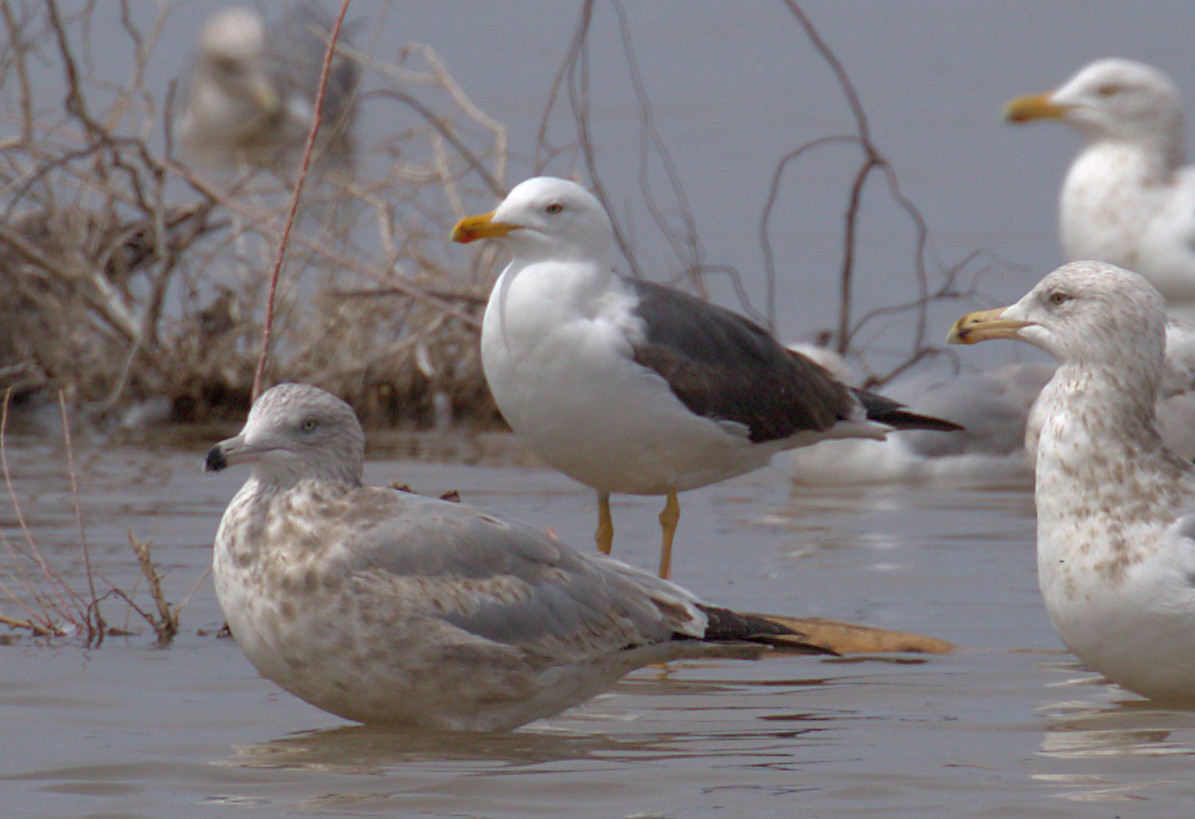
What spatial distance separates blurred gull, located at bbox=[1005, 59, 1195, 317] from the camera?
10523 millimetres

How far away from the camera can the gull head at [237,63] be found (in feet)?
85.5

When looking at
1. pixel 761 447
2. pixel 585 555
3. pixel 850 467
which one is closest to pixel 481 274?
pixel 850 467

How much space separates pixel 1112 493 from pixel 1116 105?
589cm

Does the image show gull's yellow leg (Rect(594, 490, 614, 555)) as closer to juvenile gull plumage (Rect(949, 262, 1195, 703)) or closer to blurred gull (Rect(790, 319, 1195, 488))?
juvenile gull plumage (Rect(949, 262, 1195, 703))

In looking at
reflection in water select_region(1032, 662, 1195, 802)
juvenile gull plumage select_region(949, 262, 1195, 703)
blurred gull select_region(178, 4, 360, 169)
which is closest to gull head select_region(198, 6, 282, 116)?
blurred gull select_region(178, 4, 360, 169)

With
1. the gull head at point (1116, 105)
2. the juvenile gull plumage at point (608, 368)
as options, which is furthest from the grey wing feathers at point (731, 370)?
the gull head at point (1116, 105)

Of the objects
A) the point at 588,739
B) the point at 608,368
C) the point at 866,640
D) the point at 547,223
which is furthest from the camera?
the point at 547,223

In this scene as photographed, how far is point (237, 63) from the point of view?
2659 cm

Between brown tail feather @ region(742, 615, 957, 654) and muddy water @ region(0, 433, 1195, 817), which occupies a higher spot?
brown tail feather @ region(742, 615, 957, 654)

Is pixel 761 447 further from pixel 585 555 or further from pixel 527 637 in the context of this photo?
pixel 527 637

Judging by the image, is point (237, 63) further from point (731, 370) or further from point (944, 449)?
point (731, 370)

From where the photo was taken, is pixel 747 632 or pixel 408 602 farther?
pixel 747 632

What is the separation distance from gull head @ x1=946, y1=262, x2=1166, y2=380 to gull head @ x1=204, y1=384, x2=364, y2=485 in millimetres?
1881

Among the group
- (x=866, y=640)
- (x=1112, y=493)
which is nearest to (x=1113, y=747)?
(x=1112, y=493)
